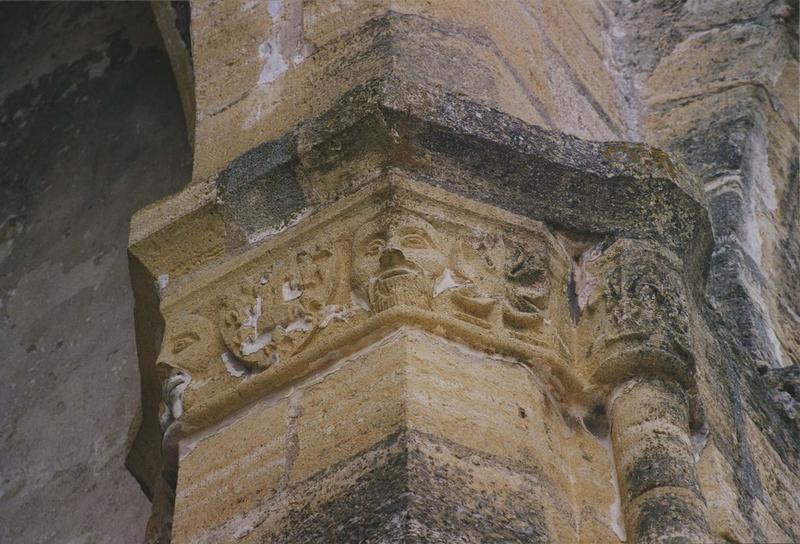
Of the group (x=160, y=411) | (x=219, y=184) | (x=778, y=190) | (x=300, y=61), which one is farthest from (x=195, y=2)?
(x=778, y=190)

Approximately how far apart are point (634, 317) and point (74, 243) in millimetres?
2639

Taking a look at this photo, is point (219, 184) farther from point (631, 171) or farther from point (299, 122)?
point (631, 171)

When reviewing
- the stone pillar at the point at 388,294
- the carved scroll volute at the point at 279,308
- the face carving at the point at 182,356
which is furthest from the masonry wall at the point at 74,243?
the carved scroll volute at the point at 279,308

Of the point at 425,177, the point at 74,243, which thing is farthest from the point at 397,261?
the point at 74,243

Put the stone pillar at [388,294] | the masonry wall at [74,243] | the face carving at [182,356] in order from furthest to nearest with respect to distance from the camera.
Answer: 1. the masonry wall at [74,243]
2. the face carving at [182,356]
3. the stone pillar at [388,294]

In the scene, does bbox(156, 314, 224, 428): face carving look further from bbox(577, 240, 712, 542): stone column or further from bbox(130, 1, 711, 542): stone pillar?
bbox(577, 240, 712, 542): stone column

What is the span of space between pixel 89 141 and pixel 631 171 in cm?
268

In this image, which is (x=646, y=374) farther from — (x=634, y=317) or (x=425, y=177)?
(x=425, y=177)

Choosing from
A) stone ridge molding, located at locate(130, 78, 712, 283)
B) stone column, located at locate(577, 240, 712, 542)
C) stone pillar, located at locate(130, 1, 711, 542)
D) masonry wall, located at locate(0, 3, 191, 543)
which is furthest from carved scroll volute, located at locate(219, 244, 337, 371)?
masonry wall, located at locate(0, 3, 191, 543)

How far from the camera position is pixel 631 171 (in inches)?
147

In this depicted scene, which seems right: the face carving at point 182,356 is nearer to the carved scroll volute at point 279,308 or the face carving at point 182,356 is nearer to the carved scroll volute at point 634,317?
the carved scroll volute at point 279,308

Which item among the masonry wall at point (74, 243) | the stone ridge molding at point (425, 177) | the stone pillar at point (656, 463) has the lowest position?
the stone pillar at point (656, 463)

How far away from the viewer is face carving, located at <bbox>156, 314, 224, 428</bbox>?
3607mm

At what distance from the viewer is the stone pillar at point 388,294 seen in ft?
10.5
